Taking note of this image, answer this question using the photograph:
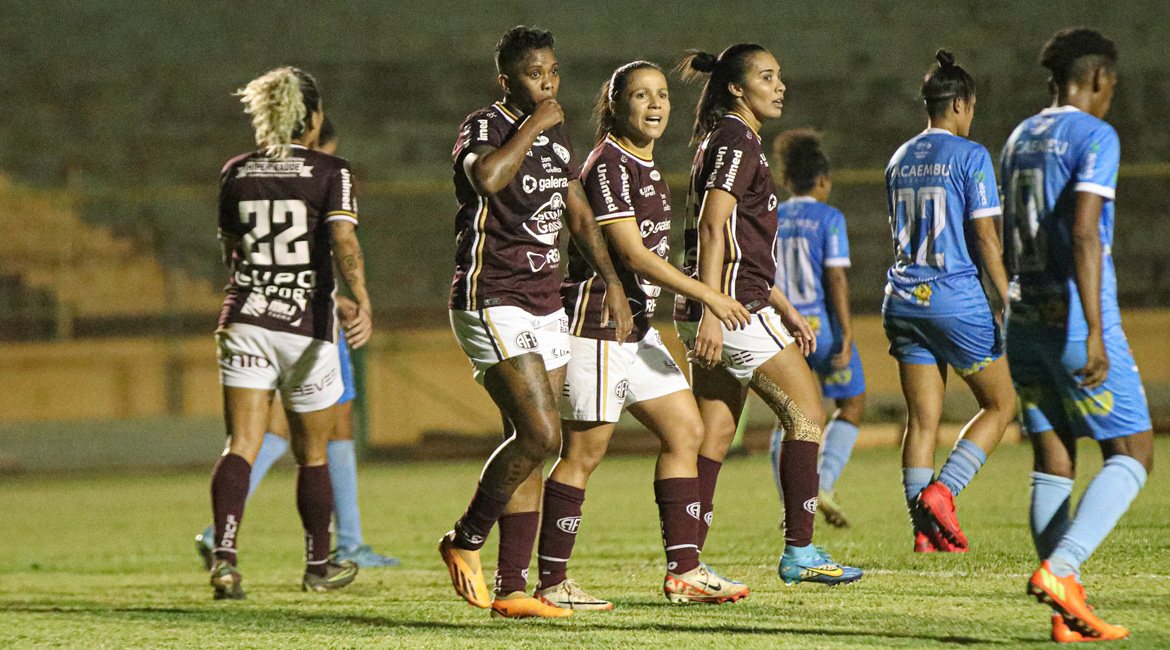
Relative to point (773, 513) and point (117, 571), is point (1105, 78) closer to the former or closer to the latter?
point (773, 513)

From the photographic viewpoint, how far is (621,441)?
12.8 metres

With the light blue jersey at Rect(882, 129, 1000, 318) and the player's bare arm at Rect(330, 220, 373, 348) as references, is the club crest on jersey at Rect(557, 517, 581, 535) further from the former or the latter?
the light blue jersey at Rect(882, 129, 1000, 318)

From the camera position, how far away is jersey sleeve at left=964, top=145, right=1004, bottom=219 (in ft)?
17.4

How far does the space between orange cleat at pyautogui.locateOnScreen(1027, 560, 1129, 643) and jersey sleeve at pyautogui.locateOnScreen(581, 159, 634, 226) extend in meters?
1.77

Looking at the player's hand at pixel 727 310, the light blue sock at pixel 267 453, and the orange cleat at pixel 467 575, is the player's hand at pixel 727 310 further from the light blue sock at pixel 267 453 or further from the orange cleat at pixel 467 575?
the light blue sock at pixel 267 453

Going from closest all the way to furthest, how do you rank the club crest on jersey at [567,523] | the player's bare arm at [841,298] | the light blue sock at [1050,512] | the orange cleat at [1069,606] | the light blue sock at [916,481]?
the orange cleat at [1069,606] → the light blue sock at [1050,512] → the club crest on jersey at [567,523] → the light blue sock at [916,481] → the player's bare arm at [841,298]

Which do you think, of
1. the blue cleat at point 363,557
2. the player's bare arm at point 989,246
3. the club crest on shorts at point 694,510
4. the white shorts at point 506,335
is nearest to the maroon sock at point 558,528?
the club crest on shorts at point 694,510

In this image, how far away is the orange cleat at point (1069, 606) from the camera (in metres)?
3.45

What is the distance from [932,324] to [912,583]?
45.6 inches

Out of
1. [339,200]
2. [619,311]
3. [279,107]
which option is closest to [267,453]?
[339,200]

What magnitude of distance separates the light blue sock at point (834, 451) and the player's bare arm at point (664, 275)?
254cm

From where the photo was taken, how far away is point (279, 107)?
5.39 m

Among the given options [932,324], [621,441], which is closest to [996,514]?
[932,324]

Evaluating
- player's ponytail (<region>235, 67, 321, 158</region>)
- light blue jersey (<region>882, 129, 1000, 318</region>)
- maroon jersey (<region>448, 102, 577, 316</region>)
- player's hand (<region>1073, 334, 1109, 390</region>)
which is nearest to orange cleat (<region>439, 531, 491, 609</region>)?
maroon jersey (<region>448, 102, 577, 316</region>)
